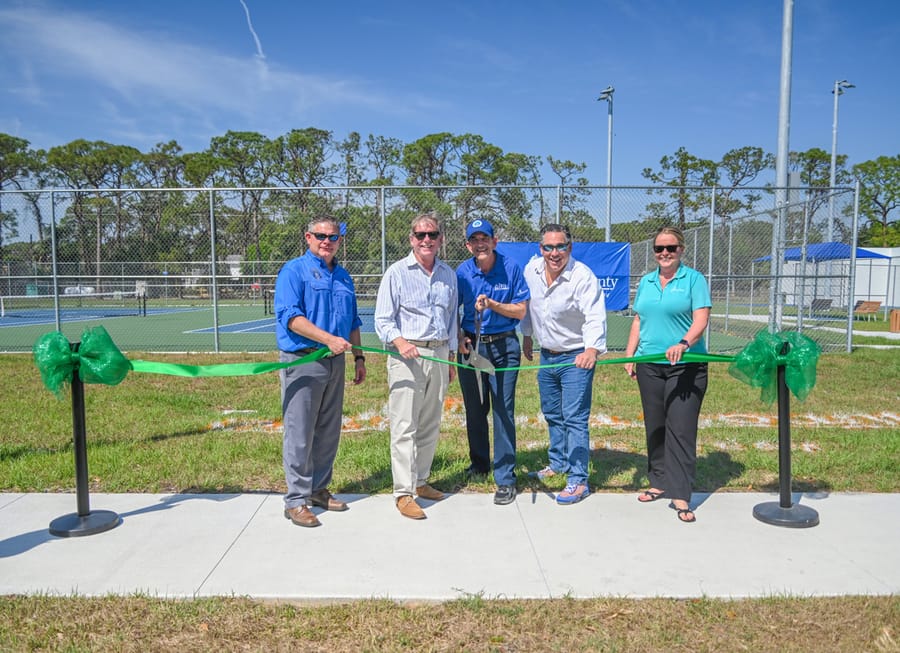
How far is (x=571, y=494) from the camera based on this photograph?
461 centimetres

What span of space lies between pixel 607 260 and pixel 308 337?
806cm

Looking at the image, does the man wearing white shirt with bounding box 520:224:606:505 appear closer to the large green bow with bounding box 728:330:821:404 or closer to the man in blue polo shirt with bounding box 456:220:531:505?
the man in blue polo shirt with bounding box 456:220:531:505

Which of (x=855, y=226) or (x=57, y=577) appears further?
(x=855, y=226)

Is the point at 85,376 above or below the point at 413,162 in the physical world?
below

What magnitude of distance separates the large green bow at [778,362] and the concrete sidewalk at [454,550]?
35.6 inches

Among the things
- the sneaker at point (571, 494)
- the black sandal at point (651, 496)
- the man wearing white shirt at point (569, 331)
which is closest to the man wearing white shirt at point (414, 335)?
the man wearing white shirt at point (569, 331)

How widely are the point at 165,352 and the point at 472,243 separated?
939cm

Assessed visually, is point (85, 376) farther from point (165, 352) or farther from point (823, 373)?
point (823, 373)

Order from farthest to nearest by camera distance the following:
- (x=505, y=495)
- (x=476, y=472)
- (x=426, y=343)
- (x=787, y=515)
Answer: (x=476, y=472) → (x=505, y=495) → (x=426, y=343) → (x=787, y=515)

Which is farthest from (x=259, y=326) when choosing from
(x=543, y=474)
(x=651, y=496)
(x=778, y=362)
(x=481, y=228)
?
(x=778, y=362)

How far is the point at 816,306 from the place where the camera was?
18906 millimetres

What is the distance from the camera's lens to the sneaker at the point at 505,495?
4.57 meters

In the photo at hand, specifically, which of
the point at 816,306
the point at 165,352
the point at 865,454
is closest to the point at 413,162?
the point at 816,306

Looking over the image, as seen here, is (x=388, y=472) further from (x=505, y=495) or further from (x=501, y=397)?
(x=501, y=397)
